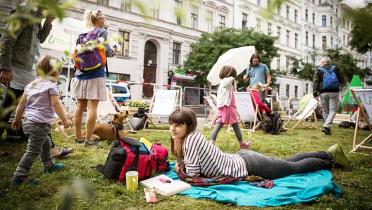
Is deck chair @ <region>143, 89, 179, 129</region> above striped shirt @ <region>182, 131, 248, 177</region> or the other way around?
above

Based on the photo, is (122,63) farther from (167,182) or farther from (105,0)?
(167,182)

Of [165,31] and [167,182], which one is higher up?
[165,31]

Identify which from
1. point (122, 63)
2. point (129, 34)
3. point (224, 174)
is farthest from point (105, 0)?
point (224, 174)

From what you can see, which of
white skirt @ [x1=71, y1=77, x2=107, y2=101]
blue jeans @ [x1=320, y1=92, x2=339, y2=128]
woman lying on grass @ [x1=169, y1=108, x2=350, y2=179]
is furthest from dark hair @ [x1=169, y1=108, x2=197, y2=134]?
blue jeans @ [x1=320, y1=92, x2=339, y2=128]

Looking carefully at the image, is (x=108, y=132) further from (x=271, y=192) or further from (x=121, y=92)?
(x=121, y=92)

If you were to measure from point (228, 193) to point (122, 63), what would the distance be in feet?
63.6

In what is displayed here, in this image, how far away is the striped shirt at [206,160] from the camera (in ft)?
9.43

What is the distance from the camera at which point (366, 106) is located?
14.8 ft

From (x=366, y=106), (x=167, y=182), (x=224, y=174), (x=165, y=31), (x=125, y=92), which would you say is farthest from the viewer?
(x=165, y=31)

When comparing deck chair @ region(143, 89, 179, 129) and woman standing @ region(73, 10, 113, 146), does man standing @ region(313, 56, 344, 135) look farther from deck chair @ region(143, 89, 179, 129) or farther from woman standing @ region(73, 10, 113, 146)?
woman standing @ region(73, 10, 113, 146)

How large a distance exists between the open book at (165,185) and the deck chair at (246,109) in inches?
178

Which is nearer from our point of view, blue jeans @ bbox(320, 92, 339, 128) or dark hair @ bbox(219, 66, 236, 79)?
dark hair @ bbox(219, 66, 236, 79)

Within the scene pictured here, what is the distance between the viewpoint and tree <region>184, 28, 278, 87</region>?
21812mm

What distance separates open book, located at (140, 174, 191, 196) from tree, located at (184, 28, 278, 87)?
62.4 feet
